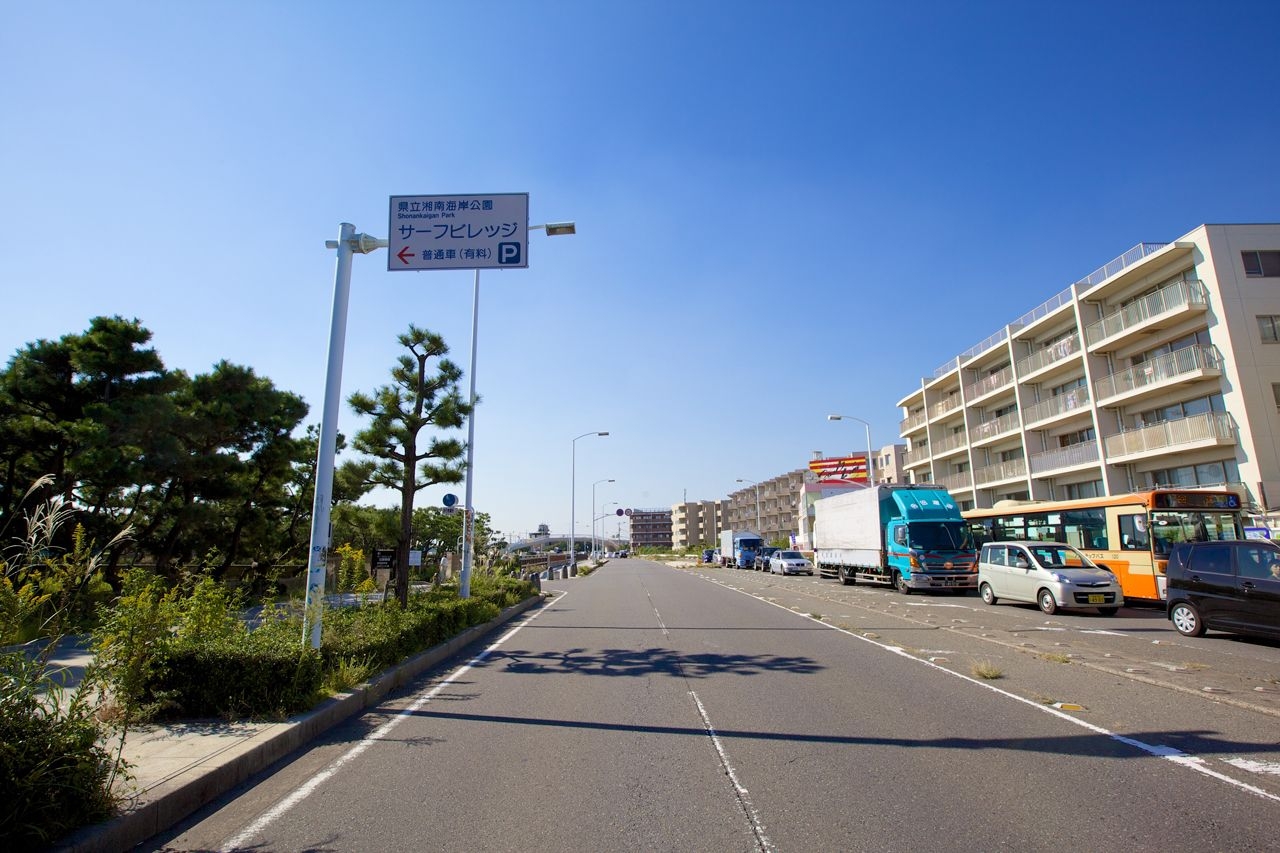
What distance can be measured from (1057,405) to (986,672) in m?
32.0

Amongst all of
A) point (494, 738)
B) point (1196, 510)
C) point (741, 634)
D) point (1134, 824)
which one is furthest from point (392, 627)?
point (1196, 510)

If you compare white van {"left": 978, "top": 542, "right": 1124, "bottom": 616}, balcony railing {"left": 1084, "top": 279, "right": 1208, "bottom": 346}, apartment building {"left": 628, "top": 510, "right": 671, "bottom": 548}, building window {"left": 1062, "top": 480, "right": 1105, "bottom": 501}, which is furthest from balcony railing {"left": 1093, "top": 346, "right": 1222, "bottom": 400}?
apartment building {"left": 628, "top": 510, "right": 671, "bottom": 548}

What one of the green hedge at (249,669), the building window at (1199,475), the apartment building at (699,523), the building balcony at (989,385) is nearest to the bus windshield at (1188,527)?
the building window at (1199,475)

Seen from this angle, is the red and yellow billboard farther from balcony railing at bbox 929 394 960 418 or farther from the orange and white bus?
the orange and white bus

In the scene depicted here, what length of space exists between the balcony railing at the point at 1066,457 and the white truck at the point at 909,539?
1138cm

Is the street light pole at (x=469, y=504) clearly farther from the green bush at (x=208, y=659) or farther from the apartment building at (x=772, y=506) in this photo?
the apartment building at (x=772, y=506)

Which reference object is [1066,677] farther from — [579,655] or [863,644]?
[579,655]

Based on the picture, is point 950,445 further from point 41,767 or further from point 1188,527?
point 41,767

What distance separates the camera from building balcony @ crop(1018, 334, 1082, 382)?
110 feet

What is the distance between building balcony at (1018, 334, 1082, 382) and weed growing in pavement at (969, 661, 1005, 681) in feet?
98.2

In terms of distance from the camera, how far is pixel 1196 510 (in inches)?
646

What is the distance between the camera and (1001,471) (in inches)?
1604

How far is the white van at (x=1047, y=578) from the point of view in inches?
615

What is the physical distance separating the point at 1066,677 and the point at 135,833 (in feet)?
30.9
